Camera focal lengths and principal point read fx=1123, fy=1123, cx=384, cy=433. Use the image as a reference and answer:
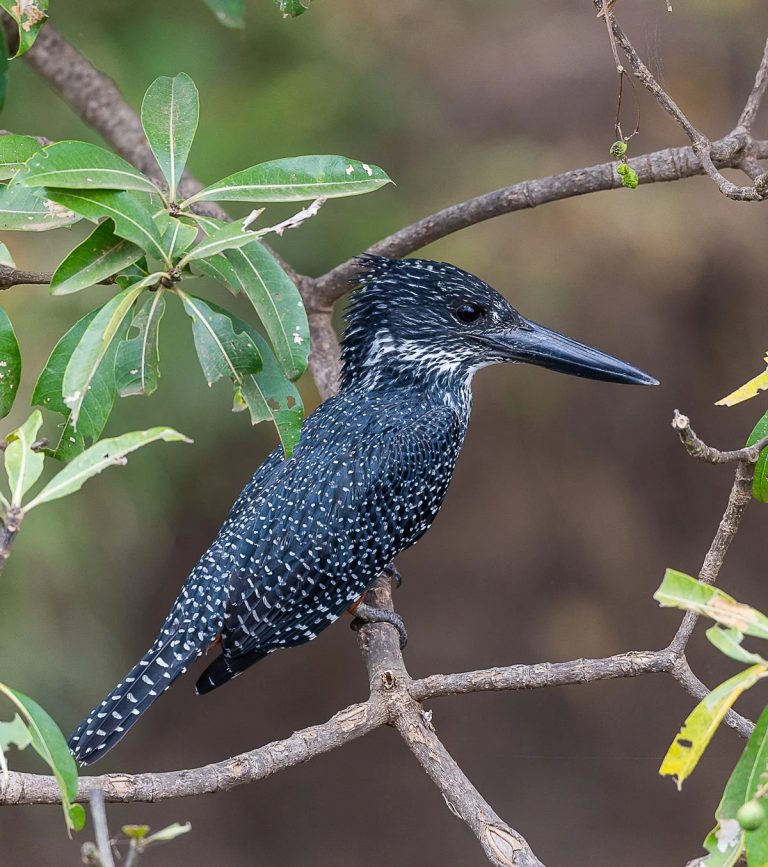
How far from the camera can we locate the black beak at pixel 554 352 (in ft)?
8.70

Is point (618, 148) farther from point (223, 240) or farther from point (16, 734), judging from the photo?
point (16, 734)

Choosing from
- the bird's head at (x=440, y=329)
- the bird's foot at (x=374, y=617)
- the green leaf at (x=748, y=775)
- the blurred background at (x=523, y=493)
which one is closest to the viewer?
the green leaf at (x=748, y=775)

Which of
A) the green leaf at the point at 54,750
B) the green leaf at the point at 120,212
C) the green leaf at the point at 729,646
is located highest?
the green leaf at the point at 120,212

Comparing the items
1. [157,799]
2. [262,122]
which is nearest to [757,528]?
[262,122]

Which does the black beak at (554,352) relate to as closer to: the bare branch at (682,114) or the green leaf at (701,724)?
the bare branch at (682,114)

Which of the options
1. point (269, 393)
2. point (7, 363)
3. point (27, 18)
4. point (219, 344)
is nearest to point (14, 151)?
point (27, 18)

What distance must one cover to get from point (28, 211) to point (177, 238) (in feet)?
0.82

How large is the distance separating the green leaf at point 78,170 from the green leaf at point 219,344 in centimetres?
22

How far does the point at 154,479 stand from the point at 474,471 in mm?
1920

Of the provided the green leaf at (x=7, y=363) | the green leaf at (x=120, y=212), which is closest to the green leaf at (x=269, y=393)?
the green leaf at (x=120, y=212)

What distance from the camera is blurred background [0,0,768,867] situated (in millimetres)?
4531

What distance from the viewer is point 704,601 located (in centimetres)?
121

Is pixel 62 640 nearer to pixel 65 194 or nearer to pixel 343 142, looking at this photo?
pixel 343 142

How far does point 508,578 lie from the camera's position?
18.1ft
